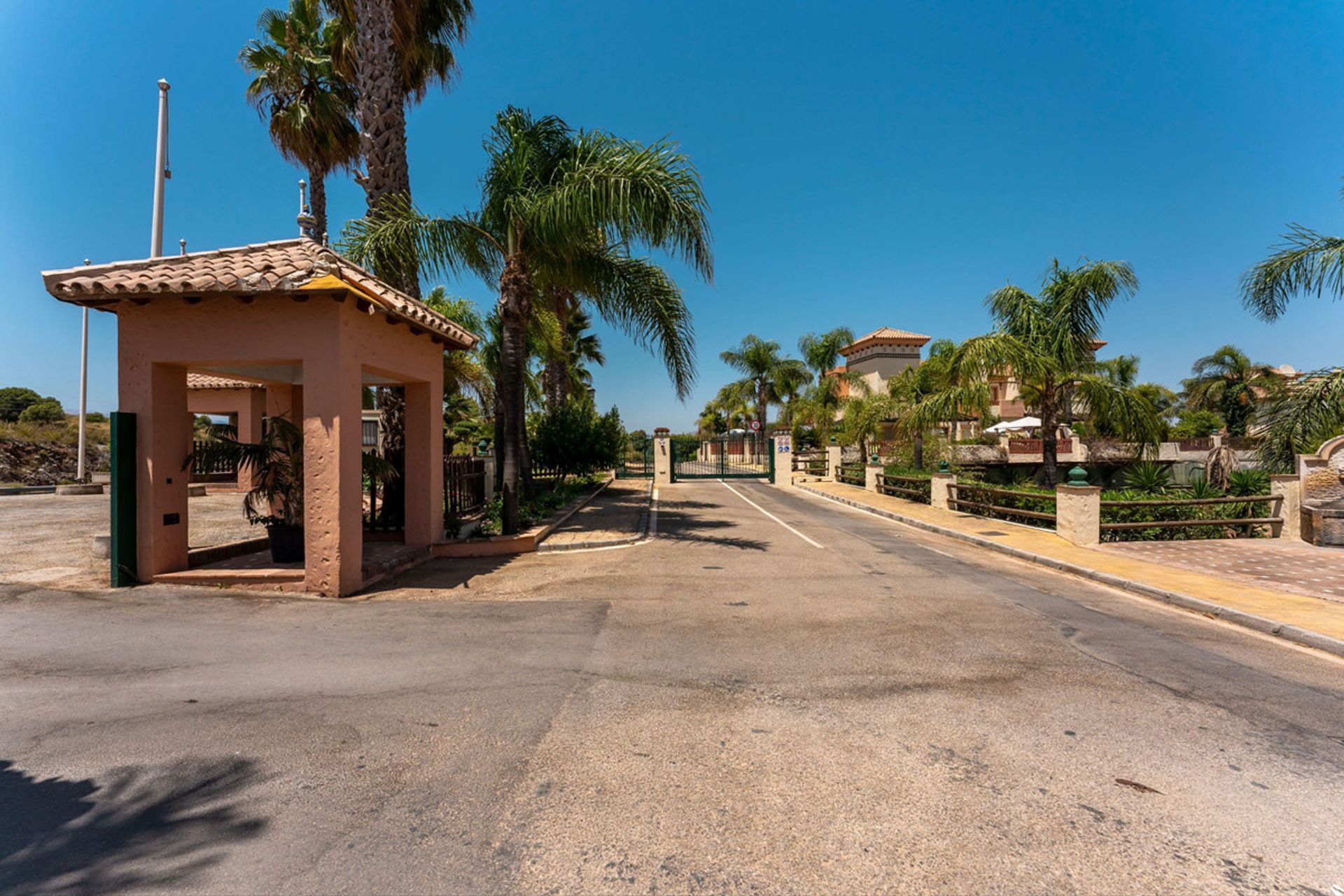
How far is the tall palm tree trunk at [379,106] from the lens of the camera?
1118 centimetres

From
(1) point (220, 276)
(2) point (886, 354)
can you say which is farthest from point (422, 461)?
(2) point (886, 354)

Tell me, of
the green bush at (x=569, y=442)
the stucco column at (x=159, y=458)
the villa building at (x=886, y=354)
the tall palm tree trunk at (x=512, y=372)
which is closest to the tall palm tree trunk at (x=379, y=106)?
the tall palm tree trunk at (x=512, y=372)

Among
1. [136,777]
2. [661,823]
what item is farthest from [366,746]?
[661,823]

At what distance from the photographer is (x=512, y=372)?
11.6 m

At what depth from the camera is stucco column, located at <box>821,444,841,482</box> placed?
31.0 m

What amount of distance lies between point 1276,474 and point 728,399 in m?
44.6

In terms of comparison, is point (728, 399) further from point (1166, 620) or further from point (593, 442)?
point (1166, 620)

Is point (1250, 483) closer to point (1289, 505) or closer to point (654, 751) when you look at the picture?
point (1289, 505)

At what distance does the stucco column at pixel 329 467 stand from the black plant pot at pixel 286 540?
1.04 m

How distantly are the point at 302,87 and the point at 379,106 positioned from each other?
6942 millimetres

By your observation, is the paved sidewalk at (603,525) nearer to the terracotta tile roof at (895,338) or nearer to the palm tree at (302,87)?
the palm tree at (302,87)

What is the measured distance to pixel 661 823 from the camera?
2.87m

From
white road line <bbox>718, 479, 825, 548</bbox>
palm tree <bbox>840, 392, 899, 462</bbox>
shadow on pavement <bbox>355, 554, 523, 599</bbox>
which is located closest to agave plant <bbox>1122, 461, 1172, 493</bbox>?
white road line <bbox>718, 479, 825, 548</bbox>

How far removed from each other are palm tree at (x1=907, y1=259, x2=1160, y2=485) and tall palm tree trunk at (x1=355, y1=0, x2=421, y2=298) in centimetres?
1436
